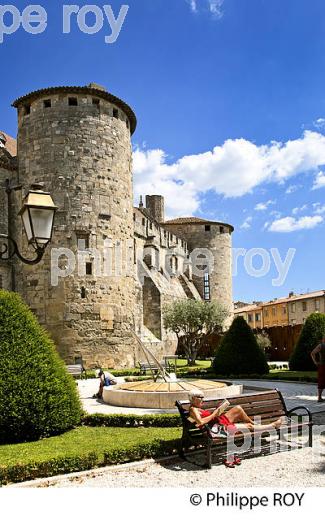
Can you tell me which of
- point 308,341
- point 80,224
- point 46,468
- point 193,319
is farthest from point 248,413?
point 193,319

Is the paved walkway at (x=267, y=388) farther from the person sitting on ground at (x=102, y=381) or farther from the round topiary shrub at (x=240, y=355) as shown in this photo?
the round topiary shrub at (x=240, y=355)

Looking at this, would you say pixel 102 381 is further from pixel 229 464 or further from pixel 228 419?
pixel 229 464

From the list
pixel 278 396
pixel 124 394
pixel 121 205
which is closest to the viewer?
pixel 278 396

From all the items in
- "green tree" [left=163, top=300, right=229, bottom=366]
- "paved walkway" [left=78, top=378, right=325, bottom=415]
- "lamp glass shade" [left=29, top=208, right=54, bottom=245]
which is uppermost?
"lamp glass shade" [left=29, top=208, right=54, bottom=245]

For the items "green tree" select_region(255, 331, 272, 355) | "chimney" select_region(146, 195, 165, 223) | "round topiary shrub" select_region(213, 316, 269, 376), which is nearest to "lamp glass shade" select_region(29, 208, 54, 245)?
"round topiary shrub" select_region(213, 316, 269, 376)

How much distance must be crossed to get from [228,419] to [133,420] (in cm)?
236

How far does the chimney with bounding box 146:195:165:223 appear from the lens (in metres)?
43.6

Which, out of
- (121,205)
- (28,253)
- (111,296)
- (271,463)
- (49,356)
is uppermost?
(121,205)

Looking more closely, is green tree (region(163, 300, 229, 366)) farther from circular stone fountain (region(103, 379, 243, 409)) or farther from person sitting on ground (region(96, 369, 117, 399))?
circular stone fountain (region(103, 379, 243, 409))

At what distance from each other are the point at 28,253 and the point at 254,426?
16.4 meters

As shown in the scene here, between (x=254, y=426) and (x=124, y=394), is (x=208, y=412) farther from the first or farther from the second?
(x=124, y=394)

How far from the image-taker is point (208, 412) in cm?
638

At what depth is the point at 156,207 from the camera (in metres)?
43.8

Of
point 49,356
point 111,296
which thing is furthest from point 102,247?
point 49,356
